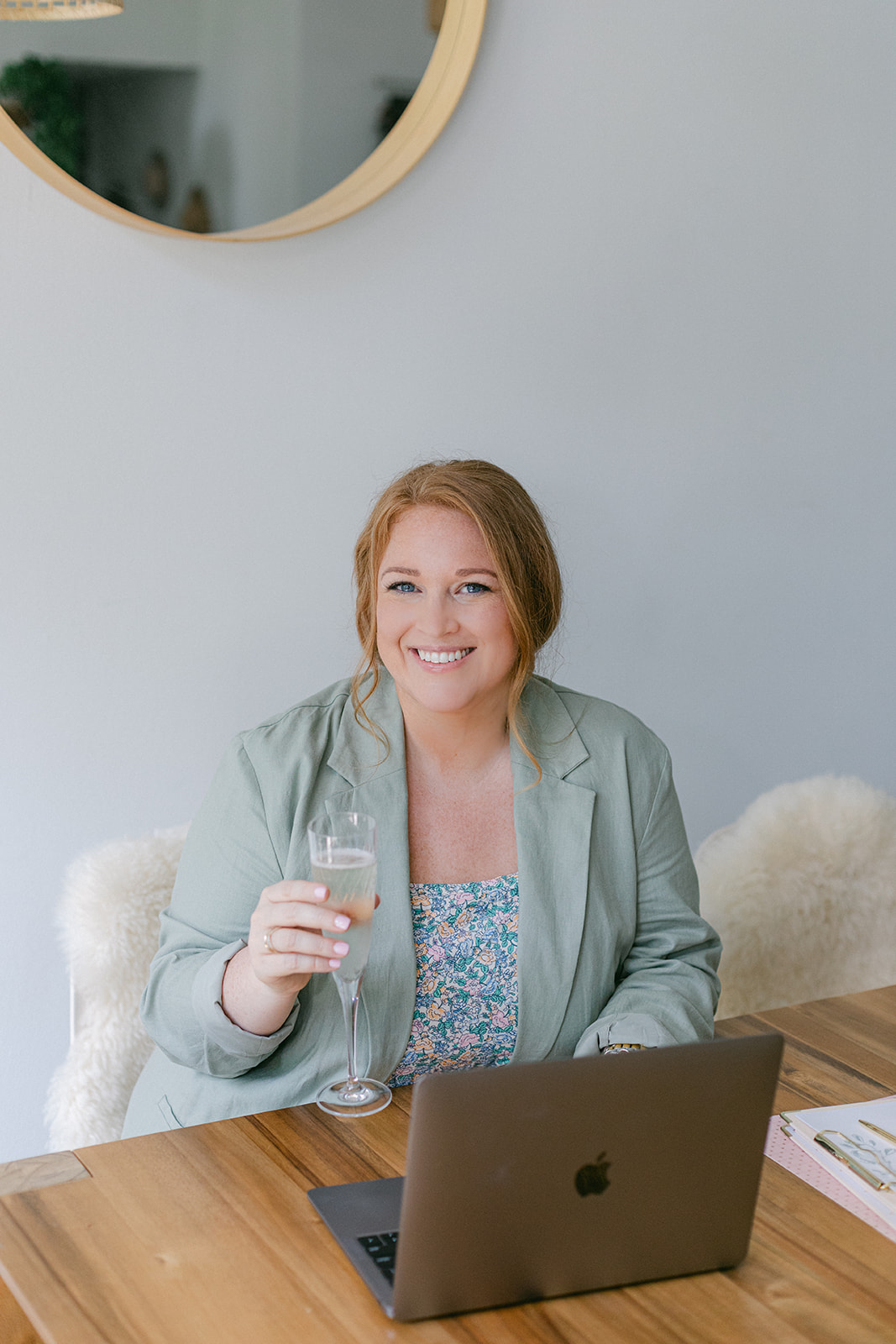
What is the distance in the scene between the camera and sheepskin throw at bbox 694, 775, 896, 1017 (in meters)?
1.91

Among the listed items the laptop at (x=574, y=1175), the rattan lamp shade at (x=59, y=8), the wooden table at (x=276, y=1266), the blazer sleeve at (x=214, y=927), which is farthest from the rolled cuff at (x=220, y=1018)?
the rattan lamp shade at (x=59, y=8)

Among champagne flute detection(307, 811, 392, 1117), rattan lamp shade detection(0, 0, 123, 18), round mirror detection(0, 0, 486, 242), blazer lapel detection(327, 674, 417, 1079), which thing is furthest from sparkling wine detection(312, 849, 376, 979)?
rattan lamp shade detection(0, 0, 123, 18)

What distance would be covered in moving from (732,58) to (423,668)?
1.56 meters

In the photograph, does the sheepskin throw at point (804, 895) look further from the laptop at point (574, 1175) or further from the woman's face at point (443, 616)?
the laptop at point (574, 1175)

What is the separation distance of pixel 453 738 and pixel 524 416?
90 cm

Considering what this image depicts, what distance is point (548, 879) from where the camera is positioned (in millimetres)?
1534

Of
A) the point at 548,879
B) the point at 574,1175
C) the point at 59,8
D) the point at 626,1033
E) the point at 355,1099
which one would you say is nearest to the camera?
the point at 574,1175

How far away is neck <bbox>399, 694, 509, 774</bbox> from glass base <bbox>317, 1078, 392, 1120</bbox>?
0.44m

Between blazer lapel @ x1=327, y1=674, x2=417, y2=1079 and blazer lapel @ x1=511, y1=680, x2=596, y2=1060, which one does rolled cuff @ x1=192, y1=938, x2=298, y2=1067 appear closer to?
blazer lapel @ x1=327, y1=674, x2=417, y2=1079

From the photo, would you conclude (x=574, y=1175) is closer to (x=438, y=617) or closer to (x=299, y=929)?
(x=299, y=929)

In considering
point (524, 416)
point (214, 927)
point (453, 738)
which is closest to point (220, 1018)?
point (214, 927)

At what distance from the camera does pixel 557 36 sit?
223 cm

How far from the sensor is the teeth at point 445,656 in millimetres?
1555

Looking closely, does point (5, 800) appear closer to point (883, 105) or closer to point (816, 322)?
point (816, 322)
